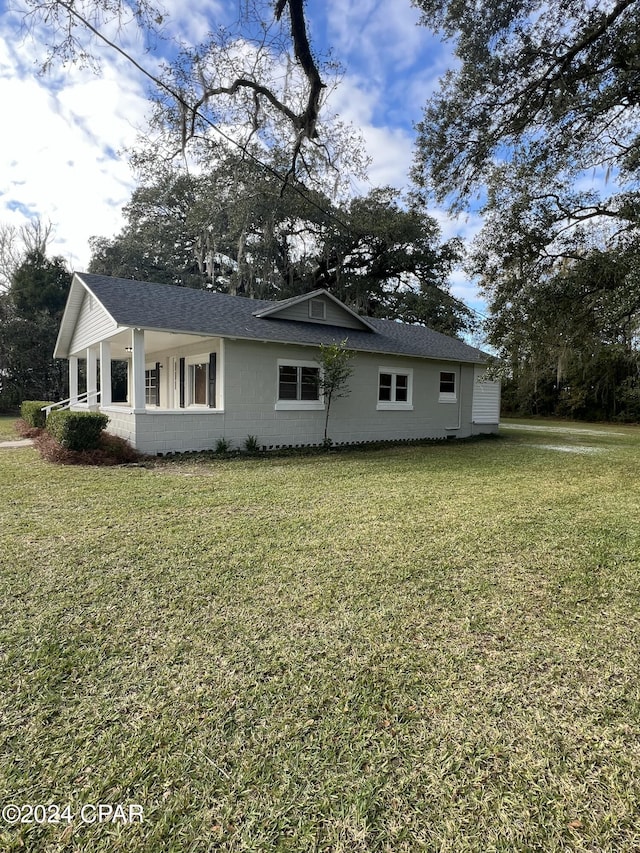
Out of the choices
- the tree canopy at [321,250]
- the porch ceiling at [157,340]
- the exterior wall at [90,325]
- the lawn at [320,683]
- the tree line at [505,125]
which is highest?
the tree canopy at [321,250]

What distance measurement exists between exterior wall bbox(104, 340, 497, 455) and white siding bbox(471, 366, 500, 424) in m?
1.30

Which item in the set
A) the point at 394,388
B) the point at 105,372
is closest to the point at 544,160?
the point at 394,388

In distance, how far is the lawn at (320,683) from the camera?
5.12ft

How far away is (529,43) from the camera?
6984mm

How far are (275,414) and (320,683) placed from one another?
8875 mm

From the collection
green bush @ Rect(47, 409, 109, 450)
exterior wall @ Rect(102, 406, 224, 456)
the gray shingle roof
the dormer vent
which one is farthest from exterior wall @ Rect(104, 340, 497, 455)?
the dormer vent

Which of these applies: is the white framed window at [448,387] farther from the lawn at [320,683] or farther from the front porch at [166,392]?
the lawn at [320,683]

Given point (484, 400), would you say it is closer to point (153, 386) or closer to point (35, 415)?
point (153, 386)

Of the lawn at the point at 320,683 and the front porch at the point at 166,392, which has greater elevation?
the front porch at the point at 166,392

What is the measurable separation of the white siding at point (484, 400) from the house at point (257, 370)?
1.9 inches

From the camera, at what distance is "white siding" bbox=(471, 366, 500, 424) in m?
15.4

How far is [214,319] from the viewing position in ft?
33.9

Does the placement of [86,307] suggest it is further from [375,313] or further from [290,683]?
[375,313]

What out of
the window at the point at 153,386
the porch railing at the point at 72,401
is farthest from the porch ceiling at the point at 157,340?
the porch railing at the point at 72,401
